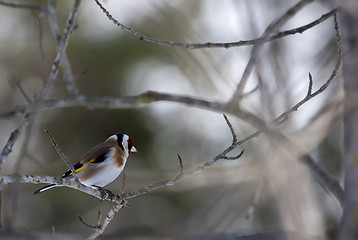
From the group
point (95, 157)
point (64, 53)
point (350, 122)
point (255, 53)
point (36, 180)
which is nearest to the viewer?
point (350, 122)

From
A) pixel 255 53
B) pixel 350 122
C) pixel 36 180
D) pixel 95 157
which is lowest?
pixel 350 122

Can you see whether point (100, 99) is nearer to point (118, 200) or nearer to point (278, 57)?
point (278, 57)

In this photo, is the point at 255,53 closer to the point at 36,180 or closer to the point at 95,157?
the point at 36,180

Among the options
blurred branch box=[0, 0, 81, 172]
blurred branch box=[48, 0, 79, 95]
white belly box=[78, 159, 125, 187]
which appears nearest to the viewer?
blurred branch box=[0, 0, 81, 172]

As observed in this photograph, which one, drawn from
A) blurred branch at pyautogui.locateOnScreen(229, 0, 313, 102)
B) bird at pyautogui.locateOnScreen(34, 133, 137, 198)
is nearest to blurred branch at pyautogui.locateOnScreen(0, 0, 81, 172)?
blurred branch at pyautogui.locateOnScreen(229, 0, 313, 102)

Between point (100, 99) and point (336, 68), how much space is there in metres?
0.95

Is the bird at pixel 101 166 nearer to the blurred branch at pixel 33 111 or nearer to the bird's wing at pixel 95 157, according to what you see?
the bird's wing at pixel 95 157

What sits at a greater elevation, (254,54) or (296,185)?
(254,54)

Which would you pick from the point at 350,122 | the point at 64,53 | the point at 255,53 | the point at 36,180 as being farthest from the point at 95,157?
the point at 350,122

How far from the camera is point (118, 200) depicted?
2662 millimetres

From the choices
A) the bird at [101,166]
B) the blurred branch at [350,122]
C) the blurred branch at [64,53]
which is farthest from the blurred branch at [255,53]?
the bird at [101,166]

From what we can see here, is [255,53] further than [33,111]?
No

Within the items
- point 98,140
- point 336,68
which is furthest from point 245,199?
point 336,68

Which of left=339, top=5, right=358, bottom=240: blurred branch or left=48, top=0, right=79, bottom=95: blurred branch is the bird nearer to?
left=48, top=0, right=79, bottom=95: blurred branch
